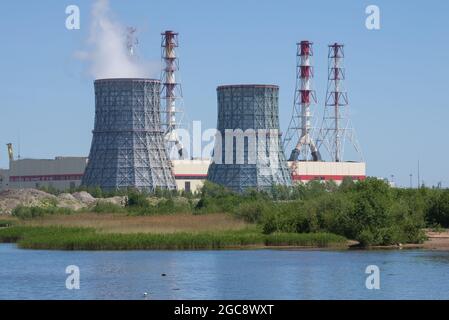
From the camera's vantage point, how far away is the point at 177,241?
57.9m

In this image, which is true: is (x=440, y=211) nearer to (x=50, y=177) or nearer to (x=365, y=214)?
(x=365, y=214)

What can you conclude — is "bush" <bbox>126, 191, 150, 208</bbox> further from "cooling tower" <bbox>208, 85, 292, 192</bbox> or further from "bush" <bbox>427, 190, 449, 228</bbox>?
"bush" <bbox>427, 190, 449, 228</bbox>

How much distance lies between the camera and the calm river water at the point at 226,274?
131 ft

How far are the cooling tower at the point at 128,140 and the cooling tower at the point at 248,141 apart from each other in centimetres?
581

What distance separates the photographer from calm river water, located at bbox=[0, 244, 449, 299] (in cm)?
4006

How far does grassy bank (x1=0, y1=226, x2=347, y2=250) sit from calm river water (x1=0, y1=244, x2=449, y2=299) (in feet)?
2.96

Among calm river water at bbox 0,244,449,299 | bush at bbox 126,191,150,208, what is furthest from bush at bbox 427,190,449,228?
bush at bbox 126,191,150,208

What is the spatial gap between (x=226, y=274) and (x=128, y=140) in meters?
66.7

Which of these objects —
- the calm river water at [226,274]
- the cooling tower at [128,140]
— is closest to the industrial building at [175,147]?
the cooling tower at [128,140]

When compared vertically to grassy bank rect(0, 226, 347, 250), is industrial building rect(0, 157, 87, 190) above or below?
above

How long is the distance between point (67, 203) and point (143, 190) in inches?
642

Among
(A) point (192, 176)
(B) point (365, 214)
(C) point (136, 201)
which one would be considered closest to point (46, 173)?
(A) point (192, 176)

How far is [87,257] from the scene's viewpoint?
54375 mm
